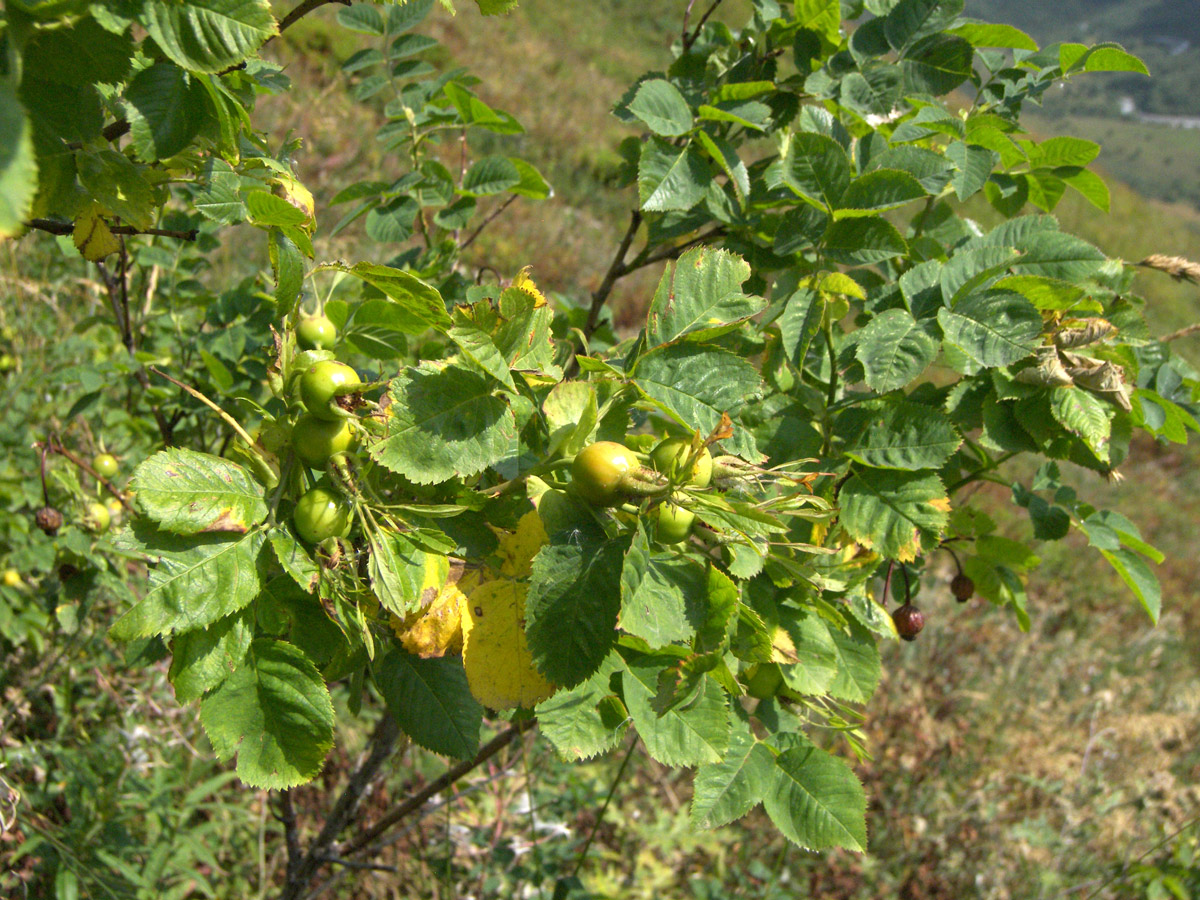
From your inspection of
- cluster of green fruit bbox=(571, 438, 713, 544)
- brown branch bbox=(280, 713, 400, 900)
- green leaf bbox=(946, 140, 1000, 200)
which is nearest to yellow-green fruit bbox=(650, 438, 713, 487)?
cluster of green fruit bbox=(571, 438, 713, 544)

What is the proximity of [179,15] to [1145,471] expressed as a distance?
12.1m

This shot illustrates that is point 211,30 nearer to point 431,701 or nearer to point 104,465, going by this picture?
point 431,701

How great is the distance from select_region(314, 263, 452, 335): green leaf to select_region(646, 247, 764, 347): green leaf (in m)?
0.21

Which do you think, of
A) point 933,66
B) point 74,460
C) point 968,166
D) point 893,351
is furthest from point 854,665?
point 74,460

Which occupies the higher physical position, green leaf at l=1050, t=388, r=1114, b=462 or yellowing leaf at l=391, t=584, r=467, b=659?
green leaf at l=1050, t=388, r=1114, b=462

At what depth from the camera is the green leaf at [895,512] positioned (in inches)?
38.3

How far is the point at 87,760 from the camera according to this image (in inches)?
80.7

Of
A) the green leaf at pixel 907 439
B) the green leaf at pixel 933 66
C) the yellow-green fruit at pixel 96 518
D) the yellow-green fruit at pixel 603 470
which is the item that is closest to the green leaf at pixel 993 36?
the green leaf at pixel 933 66

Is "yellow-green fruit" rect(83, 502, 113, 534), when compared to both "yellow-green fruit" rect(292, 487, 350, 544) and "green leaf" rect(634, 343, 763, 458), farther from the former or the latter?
"green leaf" rect(634, 343, 763, 458)

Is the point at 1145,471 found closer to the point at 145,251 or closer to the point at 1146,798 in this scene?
the point at 1146,798

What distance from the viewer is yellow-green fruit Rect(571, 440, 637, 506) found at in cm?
68

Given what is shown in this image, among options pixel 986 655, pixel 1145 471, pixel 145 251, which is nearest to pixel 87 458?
pixel 145 251

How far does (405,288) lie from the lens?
701 millimetres

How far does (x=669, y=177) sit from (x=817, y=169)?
22 cm
